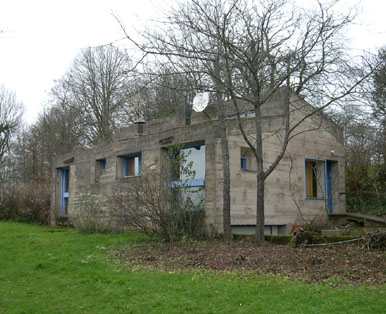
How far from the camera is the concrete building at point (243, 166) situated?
681 inches

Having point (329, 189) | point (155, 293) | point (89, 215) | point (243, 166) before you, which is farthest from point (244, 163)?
point (155, 293)

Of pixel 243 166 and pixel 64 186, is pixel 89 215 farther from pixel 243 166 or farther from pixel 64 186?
pixel 64 186

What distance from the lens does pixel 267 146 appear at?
63.0ft

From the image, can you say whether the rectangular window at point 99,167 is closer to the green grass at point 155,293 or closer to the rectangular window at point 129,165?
the rectangular window at point 129,165

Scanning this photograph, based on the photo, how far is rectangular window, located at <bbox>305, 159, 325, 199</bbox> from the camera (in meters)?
21.7

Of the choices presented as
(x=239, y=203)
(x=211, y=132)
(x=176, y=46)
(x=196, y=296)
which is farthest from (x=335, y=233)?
(x=196, y=296)

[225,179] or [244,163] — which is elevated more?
[244,163]

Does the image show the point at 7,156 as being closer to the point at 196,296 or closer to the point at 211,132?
the point at 211,132

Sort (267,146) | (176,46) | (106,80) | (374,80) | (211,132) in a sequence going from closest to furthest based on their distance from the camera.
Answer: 1. (176,46)
2. (374,80)
3. (211,132)
4. (267,146)
5. (106,80)

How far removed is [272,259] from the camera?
1059 centimetres

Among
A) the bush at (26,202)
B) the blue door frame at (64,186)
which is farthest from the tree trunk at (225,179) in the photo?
the bush at (26,202)

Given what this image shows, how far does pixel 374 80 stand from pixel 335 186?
8.94 meters

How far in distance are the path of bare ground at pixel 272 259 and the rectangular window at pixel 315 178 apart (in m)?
8.78

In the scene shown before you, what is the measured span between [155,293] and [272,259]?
3203 mm
